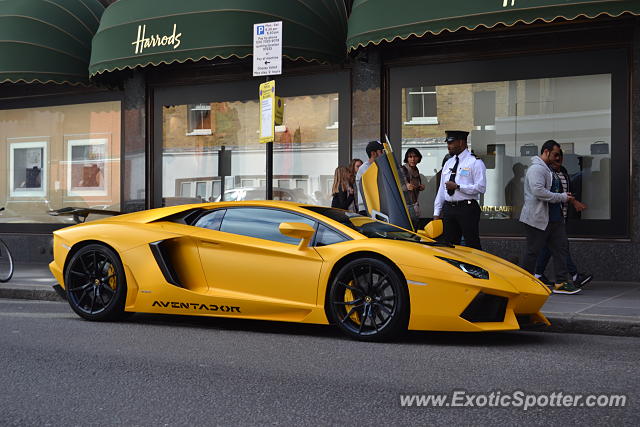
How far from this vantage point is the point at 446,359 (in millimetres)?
5766

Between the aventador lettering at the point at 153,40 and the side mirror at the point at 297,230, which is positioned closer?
the side mirror at the point at 297,230

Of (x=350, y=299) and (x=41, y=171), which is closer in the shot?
(x=350, y=299)

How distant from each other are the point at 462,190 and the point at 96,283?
13.7 ft

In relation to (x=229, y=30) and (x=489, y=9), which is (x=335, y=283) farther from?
(x=229, y=30)

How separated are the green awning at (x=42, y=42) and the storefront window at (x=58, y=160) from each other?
1.50 m

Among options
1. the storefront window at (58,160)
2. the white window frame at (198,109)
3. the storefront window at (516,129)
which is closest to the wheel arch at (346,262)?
the storefront window at (516,129)

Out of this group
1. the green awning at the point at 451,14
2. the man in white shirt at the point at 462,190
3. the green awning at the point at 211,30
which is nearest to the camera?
the man in white shirt at the point at 462,190

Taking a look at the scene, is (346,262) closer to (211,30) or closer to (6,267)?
(211,30)

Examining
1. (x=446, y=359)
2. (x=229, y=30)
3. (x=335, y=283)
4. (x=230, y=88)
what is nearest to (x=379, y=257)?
(x=335, y=283)

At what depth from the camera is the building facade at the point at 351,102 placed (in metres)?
11.1

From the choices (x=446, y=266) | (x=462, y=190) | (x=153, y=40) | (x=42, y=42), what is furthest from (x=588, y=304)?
(x=42, y=42)

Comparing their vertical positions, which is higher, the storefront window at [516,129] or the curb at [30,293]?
the storefront window at [516,129]

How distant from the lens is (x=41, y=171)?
16500 millimetres

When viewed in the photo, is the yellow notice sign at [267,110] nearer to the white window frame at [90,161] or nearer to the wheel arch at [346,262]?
the wheel arch at [346,262]
